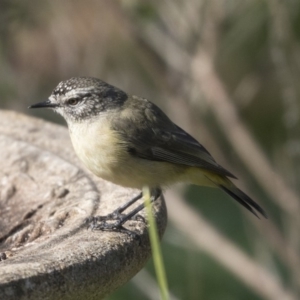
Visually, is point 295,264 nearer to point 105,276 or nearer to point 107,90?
point 107,90

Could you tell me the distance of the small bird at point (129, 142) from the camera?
13.0ft

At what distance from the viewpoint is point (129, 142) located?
415cm

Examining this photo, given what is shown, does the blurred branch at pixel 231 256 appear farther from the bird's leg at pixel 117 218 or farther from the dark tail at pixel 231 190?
the bird's leg at pixel 117 218

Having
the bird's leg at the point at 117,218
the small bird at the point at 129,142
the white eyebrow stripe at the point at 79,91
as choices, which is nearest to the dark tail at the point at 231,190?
the small bird at the point at 129,142

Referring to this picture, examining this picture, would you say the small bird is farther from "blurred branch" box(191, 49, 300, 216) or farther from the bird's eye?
"blurred branch" box(191, 49, 300, 216)

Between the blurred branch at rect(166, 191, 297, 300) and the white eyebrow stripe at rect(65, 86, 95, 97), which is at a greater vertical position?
the white eyebrow stripe at rect(65, 86, 95, 97)

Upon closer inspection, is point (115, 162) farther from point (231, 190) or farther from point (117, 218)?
point (231, 190)

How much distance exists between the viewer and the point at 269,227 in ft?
17.5

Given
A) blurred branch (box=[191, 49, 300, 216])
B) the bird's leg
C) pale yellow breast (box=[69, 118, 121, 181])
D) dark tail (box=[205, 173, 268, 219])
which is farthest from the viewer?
blurred branch (box=[191, 49, 300, 216])

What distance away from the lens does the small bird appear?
3977mm

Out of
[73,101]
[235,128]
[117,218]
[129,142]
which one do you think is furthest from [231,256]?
[117,218]

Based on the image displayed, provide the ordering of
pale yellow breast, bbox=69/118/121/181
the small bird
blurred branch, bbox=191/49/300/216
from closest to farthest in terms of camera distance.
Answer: pale yellow breast, bbox=69/118/121/181 → the small bird → blurred branch, bbox=191/49/300/216

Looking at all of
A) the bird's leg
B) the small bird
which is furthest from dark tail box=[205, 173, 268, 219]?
the bird's leg

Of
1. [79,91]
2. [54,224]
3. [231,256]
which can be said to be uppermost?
[79,91]
